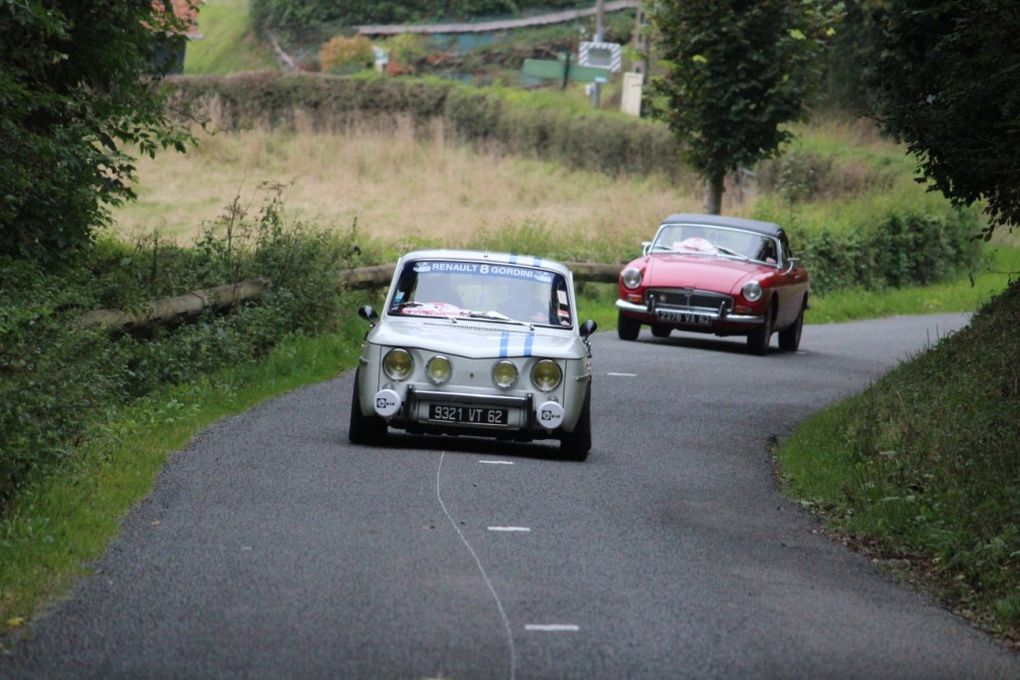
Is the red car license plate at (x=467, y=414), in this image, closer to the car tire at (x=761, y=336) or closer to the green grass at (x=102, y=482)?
the green grass at (x=102, y=482)

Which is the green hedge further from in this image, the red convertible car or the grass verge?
the grass verge

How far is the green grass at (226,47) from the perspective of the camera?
7800 cm

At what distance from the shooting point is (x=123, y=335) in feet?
53.6

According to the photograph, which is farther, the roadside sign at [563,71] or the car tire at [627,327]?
the roadside sign at [563,71]

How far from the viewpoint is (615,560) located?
953 cm

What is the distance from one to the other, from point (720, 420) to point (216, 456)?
19.8 ft

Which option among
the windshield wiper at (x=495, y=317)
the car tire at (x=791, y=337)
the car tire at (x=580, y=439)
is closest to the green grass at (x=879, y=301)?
the car tire at (x=791, y=337)

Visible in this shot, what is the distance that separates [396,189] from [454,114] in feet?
44.6

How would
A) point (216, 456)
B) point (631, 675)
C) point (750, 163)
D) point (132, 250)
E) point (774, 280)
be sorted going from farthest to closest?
point (750, 163)
point (774, 280)
point (132, 250)
point (216, 456)
point (631, 675)

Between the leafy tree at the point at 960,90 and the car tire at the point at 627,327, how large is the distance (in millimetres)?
7656

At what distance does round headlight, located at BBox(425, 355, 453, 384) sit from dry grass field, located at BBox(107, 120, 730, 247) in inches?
809

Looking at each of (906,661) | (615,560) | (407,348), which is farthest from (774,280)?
(906,661)

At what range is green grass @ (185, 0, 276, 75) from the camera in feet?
256

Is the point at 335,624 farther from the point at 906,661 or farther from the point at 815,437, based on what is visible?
the point at 815,437
